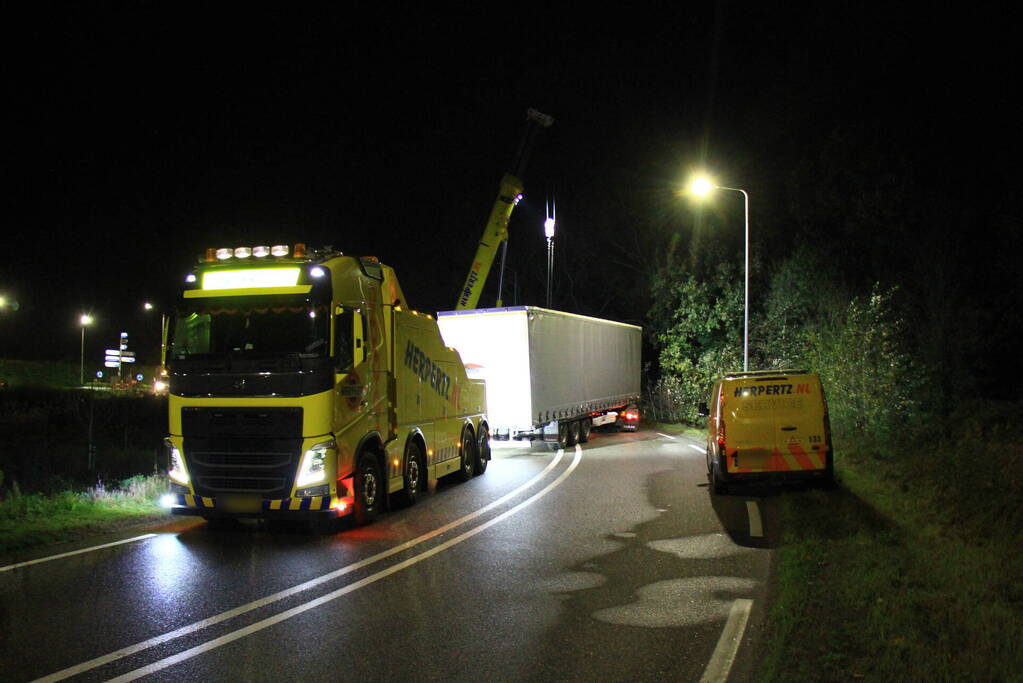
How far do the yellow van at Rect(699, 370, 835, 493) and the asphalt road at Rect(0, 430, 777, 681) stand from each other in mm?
990

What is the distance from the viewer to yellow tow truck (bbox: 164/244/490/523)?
9.60 m

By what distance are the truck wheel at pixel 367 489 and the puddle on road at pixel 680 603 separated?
4.31 m

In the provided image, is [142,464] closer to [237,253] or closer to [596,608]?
[237,253]

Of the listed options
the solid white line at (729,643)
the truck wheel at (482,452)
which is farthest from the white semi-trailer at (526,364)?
the solid white line at (729,643)

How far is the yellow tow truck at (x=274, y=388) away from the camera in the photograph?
9.60m

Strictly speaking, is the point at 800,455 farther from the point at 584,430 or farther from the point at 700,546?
the point at 584,430

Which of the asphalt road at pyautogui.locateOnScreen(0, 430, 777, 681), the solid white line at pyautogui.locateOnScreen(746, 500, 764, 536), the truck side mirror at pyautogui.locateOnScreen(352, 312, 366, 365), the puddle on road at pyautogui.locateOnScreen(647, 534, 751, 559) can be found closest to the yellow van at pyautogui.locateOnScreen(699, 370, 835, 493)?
the solid white line at pyautogui.locateOnScreen(746, 500, 764, 536)

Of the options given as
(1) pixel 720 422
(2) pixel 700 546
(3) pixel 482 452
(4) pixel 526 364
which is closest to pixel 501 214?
(4) pixel 526 364

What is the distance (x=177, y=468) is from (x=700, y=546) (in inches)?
243

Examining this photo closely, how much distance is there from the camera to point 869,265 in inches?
1070

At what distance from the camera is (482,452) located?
54.0ft

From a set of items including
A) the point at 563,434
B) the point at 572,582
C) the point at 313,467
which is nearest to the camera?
the point at 572,582

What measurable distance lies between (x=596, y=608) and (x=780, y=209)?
→ 94.8ft

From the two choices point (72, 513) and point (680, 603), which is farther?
point (72, 513)
